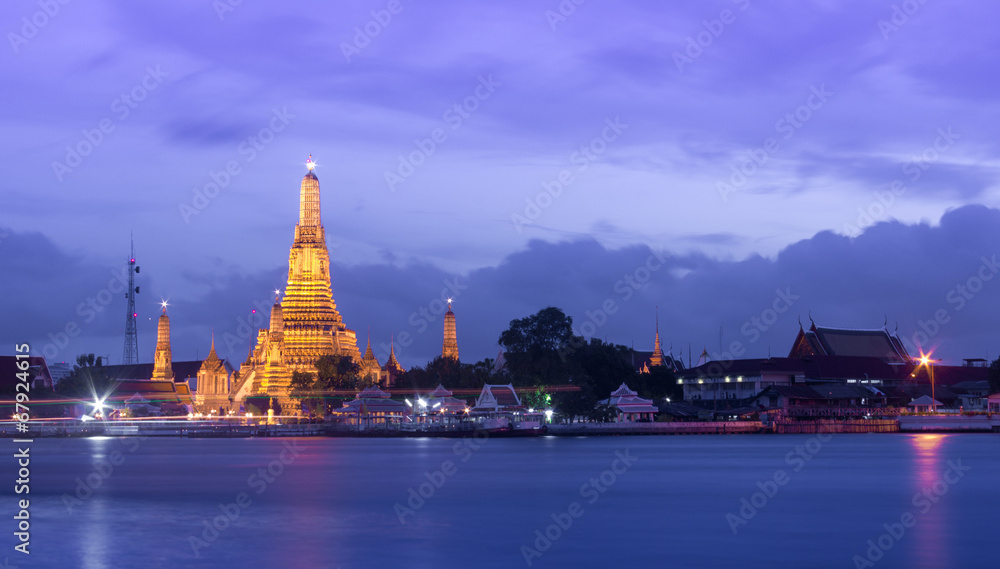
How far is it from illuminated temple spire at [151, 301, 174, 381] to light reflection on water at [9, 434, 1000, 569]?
95854mm

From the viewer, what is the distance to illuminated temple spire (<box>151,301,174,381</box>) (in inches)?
6235

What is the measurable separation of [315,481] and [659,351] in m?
132

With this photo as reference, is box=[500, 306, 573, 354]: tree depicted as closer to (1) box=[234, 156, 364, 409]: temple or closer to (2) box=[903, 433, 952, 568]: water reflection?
(1) box=[234, 156, 364, 409]: temple

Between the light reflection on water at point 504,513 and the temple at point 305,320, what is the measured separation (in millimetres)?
65264

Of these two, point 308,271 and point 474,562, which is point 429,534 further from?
point 308,271

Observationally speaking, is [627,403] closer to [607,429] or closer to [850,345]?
[607,429]

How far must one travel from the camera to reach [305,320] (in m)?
132

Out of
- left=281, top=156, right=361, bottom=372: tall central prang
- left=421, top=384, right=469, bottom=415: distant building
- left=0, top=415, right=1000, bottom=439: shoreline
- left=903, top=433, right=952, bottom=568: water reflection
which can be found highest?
left=281, top=156, right=361, bottom=372: tall central prang

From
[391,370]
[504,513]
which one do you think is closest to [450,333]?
[391,370]

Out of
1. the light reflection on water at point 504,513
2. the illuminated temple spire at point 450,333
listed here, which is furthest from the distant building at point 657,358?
the light reflection on water at point 504,513

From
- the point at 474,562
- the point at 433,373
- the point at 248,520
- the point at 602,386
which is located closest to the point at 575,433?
the point at 602,386

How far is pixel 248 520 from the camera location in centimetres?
3438

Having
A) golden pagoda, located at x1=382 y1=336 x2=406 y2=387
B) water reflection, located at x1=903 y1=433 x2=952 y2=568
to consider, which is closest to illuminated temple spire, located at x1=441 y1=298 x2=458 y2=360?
golden pagoda, located at x1=382 y1=336 x2=406 y2=387

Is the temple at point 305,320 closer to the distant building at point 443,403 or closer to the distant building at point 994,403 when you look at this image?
the distant building at point 443,403
